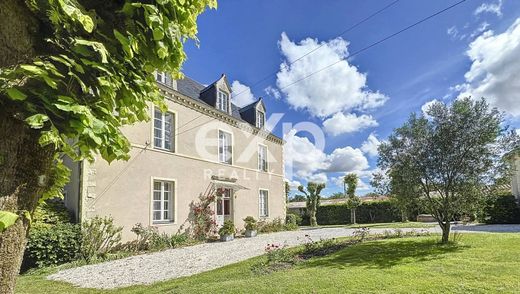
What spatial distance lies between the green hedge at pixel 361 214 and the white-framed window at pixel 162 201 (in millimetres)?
20538

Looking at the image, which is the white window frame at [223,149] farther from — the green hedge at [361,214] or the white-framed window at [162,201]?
the green hedge at [361,214]

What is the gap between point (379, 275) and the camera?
570cm

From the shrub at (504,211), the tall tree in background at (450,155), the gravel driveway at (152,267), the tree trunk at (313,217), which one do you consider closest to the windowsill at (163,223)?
the gravel driveway at (152,267)

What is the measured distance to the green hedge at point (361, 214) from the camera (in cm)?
2844

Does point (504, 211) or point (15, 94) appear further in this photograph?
point (504, 211)

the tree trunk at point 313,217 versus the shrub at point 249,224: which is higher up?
the shrub at point 249,224

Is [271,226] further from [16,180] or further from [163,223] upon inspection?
[16,180]

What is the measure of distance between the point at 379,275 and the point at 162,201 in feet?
32.4

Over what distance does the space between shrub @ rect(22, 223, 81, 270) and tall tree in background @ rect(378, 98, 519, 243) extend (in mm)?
10437

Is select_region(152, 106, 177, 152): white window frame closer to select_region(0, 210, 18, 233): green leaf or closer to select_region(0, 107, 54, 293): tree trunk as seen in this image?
select_region(0, 107, 54, 293): tree trunk

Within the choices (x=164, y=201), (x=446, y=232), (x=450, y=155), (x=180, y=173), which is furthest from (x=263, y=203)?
(x=450, y=155)

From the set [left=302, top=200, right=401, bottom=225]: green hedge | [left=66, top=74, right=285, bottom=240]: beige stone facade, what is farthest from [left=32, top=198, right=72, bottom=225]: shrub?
[left=302, top=200, right=401, bottom=225]: green hedge

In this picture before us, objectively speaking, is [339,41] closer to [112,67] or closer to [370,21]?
[370,21]

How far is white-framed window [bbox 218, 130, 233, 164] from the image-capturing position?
Answer: 667 inches
